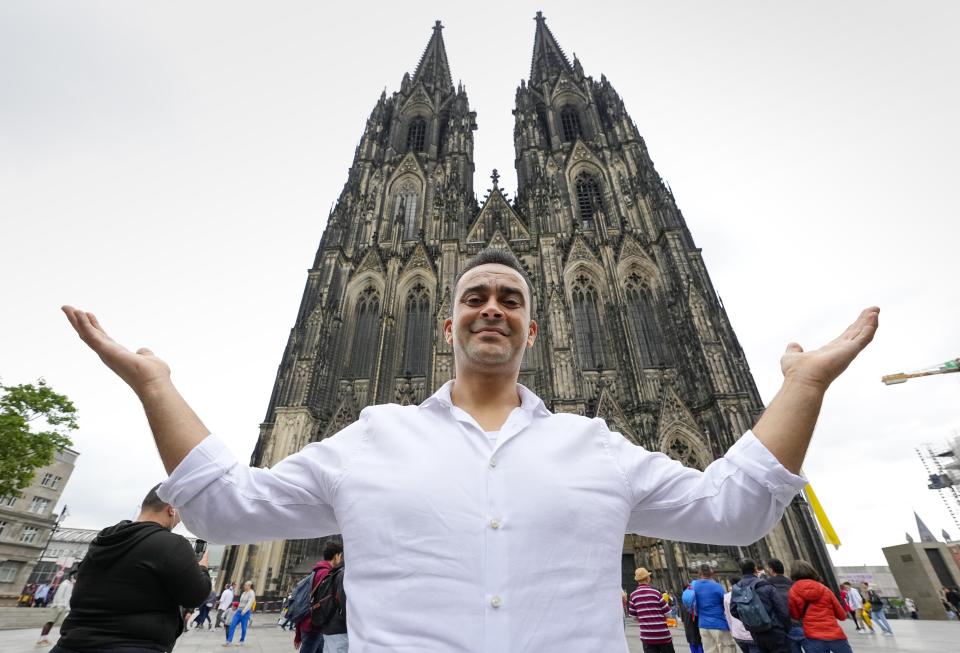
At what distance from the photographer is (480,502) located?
3.23 ft

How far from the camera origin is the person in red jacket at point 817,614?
4105 millimetres

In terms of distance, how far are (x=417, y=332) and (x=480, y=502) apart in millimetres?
18420

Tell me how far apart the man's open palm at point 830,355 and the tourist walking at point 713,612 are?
17.0 feet

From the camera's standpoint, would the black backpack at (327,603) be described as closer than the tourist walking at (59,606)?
Yes

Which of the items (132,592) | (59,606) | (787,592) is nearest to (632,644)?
(787,592)

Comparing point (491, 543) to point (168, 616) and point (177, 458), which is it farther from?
→ point (168, 616)

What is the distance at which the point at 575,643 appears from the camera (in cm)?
85

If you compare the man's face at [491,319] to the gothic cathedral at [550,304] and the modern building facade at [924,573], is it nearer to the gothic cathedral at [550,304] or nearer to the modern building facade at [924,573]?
the gothic cathedral at [550,304]

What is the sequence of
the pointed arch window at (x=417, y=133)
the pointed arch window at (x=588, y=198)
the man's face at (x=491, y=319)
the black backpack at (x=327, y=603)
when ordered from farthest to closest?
the pointed arch window at (x=417, y=133), the pointed arch window at (x=588, y=198), the black backpack at (x=327, y=603), the man's face at (x=491, y=319)

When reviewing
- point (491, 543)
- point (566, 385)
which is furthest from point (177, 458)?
point (566, 385)

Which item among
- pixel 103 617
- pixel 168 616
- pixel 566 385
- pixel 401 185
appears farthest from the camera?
pixel 401 185

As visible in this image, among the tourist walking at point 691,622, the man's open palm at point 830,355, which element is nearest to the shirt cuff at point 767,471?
the man's open palm at point 830,355

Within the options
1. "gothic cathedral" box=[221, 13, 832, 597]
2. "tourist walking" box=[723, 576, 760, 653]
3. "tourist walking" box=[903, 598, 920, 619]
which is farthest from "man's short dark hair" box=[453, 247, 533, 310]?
"tourist walking" box=[903, 598, 920, 619]

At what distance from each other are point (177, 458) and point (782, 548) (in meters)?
16.2
